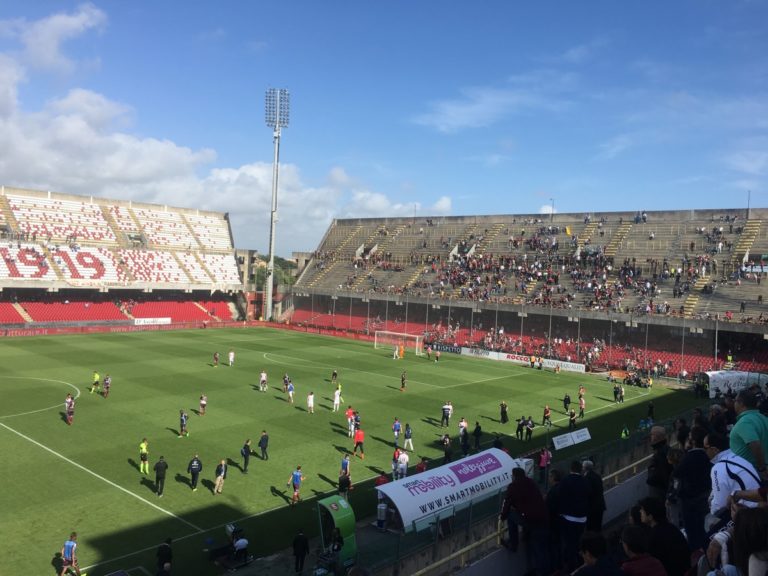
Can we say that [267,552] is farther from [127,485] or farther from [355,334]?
[355,334]

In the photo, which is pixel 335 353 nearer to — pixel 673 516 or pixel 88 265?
pixel 88 265

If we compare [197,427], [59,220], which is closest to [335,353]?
[197,427]

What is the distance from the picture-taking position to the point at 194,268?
75000mm

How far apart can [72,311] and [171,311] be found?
34.9 feet

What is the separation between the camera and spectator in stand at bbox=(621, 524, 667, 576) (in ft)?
17.4

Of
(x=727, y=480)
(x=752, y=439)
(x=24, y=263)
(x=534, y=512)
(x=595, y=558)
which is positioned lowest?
(x=534, y=512)

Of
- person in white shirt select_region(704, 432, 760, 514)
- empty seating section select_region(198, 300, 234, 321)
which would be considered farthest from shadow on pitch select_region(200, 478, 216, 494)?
empty seating section select_region(198, 300, 234, 321)

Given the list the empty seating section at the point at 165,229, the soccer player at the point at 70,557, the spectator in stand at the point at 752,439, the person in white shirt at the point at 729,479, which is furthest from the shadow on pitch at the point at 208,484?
the empty seating section at the point at 165,229

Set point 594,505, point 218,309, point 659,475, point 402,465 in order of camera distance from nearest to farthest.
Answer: point 594,505, point 659,475, point 402,465, point 218,309

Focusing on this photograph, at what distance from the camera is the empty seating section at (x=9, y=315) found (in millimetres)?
57125

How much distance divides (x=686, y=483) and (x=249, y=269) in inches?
3050

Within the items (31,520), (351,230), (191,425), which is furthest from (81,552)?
(351,230)

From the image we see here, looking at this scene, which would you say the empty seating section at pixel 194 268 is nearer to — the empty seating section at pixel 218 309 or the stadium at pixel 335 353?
the stadium at pixel 335 353

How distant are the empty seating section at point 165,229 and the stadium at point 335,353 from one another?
291mm
